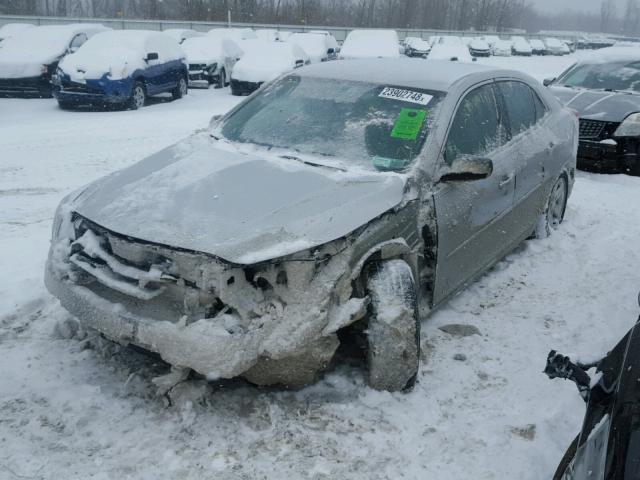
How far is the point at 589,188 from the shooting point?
7.82m

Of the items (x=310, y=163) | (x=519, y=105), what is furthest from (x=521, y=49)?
(x=310, y=163)

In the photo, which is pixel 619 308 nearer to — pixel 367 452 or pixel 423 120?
pixel 423 120

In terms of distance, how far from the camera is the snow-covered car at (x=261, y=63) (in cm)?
1498

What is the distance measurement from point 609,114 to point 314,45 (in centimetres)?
1269

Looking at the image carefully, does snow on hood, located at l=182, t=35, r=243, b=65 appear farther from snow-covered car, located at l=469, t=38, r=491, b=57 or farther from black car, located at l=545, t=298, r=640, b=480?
snow-covered car, located at l=469, t=38, r=491, b=57

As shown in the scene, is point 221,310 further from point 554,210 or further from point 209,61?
point 209,61

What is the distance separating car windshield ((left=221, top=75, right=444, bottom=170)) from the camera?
12.5ft

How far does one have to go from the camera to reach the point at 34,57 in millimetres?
13438

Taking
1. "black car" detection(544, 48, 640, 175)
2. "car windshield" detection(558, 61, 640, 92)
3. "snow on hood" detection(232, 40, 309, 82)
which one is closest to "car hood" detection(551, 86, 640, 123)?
"black car" detection(544, 48, 640, 175)

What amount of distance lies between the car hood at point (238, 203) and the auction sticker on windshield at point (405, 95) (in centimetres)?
74

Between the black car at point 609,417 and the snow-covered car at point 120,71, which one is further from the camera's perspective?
the snow-covered car at point 120,71

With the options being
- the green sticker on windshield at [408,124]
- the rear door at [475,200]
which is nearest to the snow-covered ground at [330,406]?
the rear door at [475,200]

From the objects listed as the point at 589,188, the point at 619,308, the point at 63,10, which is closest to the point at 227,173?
the point at 619,308

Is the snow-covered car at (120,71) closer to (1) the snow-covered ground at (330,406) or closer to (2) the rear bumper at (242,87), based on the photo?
(2) the rear bumper at (242,87)
